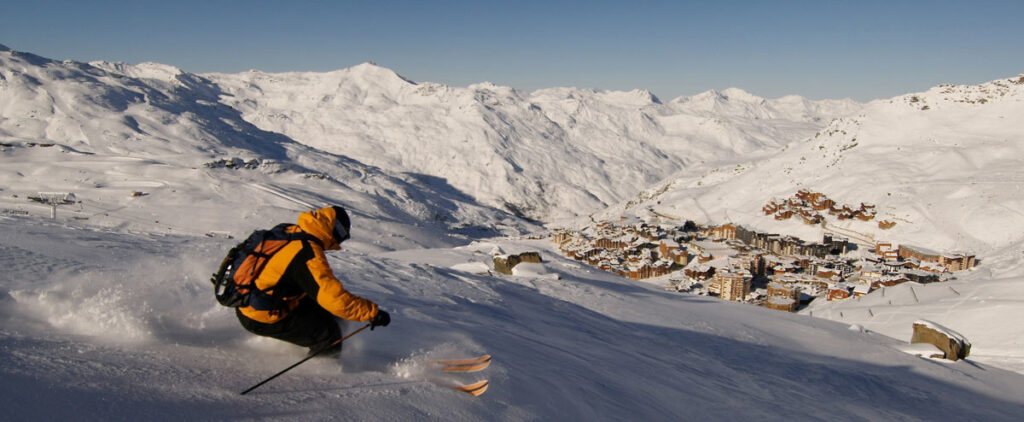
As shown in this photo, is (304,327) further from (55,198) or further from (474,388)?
(55,198)

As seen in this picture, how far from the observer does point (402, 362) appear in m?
4.73

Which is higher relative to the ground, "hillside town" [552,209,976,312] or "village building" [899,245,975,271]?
"village building" [899,245,975,271]

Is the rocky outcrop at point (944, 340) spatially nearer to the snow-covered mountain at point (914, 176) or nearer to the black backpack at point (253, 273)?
the black backpack at point (253, 273)

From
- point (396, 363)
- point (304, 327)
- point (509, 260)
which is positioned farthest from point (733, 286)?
point (304, 327)

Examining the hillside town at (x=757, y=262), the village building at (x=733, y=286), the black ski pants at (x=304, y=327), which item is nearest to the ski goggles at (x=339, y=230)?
the black ski pants at (x=304, y=327)

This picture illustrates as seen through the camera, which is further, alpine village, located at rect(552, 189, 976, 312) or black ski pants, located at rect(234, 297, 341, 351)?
alpine village, located at rect(552, 189, 976, 312)

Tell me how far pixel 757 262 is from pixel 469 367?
41.3 meters

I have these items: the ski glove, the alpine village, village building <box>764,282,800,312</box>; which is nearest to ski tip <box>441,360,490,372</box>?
the ski glove

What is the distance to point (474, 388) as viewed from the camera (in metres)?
4.50

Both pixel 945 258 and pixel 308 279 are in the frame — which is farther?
pixel 945 258

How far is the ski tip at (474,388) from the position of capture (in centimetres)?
445

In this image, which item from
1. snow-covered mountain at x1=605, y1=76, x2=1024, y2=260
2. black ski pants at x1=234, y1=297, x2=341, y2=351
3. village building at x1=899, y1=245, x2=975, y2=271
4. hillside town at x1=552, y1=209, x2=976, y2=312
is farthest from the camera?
snow-covered mountain at x1=605, y1=76, x2=1024, y2=260

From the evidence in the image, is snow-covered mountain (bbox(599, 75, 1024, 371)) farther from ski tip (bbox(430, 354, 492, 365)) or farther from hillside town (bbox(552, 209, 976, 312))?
ski tip (bbox(430, 354, 492, 365))

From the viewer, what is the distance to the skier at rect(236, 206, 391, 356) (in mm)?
3934
